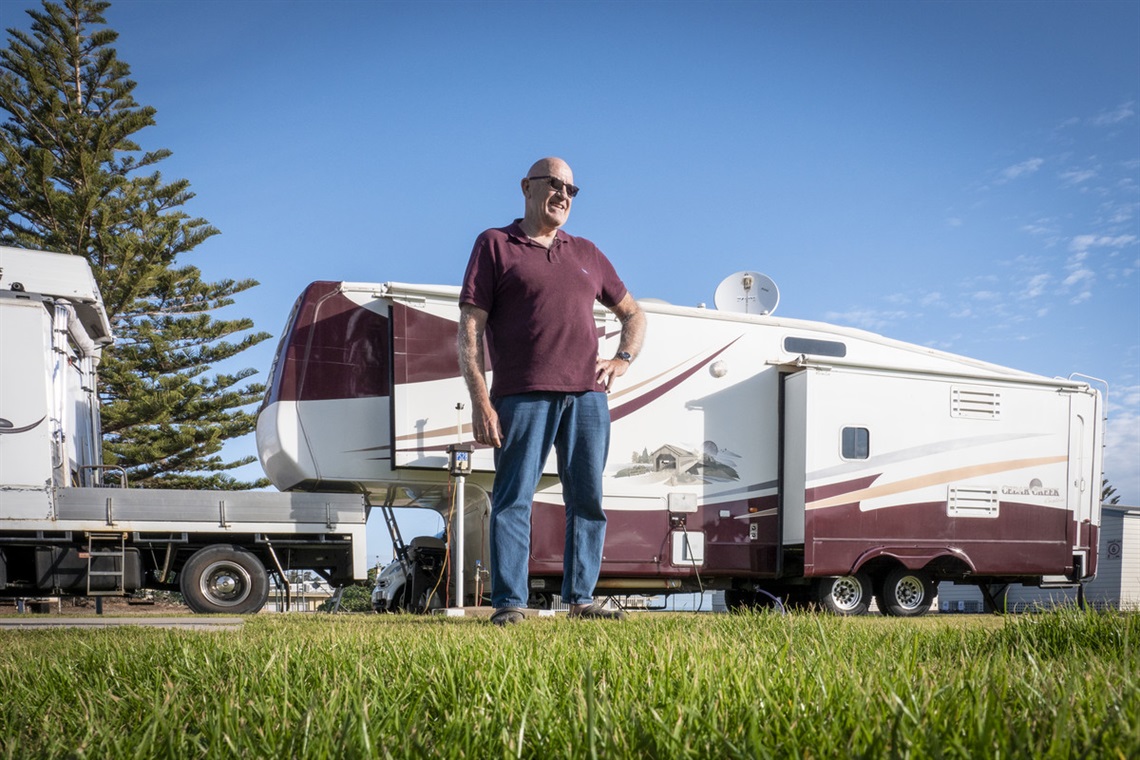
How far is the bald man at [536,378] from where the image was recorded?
13.1 ft

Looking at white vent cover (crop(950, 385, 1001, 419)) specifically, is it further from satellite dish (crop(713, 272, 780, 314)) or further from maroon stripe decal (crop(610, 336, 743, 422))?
maroon stripe decal (crop(610, 336, 743, 422))

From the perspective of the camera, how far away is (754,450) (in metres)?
9.33

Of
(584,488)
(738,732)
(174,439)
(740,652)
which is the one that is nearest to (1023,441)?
(584,488)

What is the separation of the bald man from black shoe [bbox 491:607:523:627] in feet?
0.14

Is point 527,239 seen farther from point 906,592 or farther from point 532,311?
point 906,592

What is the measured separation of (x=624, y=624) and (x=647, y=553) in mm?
5494

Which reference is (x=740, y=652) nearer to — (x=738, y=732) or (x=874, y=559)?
(x=738, y=732)

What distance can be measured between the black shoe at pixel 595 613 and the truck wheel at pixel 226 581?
4.95 metres

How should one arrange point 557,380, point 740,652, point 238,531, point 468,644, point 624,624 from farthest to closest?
1. point 238,531
2. point 557,380
3. point 624,624
4. point 468,644
5. point 740,652

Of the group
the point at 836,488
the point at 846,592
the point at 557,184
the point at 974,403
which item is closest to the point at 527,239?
the point at 557,184

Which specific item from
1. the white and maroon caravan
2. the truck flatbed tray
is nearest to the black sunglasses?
the white and maroon caravan

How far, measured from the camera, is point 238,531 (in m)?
8.25

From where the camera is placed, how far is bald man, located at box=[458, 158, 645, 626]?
4000mm

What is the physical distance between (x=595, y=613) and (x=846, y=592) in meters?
6.07
